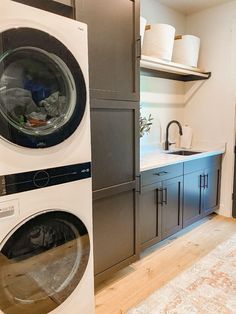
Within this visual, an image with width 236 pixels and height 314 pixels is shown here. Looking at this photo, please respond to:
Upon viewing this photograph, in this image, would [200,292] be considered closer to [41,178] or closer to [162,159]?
[162,159]

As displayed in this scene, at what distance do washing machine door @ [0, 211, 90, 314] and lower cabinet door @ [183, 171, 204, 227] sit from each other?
1.61 metres

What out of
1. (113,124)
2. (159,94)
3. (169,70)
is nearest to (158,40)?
(169,70)

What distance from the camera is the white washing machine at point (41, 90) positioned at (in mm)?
1104

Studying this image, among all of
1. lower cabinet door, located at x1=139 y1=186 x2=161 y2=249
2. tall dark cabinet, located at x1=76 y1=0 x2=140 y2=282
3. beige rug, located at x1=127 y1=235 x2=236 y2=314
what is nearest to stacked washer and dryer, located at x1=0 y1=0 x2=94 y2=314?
tall dark cabinet, located at x1=76 y1=0 x2=140 y2=282

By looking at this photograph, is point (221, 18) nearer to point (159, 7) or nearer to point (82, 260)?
point (159, 7)

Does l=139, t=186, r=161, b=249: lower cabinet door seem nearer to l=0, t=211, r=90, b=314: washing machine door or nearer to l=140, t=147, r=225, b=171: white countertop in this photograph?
l=140, t=147, r=225, b=171: white countertop

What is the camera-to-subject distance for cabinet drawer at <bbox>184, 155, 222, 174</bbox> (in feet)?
9.17

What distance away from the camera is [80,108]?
1.37 meters

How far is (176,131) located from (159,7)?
1.50 m

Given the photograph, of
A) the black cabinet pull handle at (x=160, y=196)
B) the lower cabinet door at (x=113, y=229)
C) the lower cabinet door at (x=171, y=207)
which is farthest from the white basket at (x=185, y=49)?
the lower cabinet door at (x=113, y=229)

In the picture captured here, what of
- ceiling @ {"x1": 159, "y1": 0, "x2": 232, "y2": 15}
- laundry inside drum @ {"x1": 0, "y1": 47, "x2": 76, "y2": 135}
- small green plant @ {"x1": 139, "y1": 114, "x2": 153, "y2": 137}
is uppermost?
ceiling @ {"x1": 159, "y1": 0, "x2": 232, "y2": 15}

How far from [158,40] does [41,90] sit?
5.96 ft

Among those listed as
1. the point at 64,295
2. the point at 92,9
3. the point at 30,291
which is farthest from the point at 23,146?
the point at 92,9

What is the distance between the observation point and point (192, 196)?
2.93 meters
